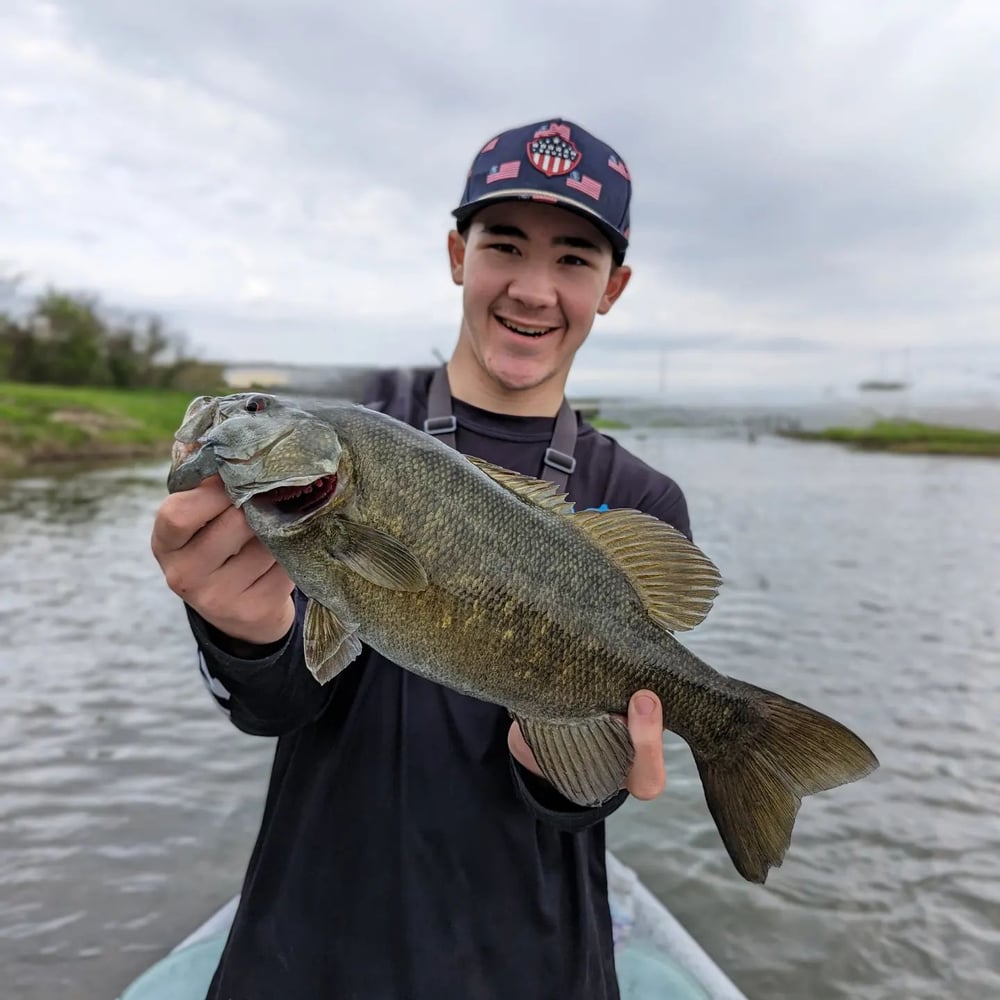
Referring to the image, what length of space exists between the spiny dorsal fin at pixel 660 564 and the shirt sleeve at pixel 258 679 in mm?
960

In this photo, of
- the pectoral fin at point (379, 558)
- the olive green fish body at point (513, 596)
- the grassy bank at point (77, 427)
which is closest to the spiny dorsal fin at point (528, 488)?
the olive green fish body at point (513, 596)

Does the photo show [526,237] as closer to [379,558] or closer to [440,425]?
[440,425]

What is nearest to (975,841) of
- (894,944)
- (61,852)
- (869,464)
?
(894,944)

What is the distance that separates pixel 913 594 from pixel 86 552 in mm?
15895

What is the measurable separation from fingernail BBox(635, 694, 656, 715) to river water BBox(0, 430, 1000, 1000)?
4353mm

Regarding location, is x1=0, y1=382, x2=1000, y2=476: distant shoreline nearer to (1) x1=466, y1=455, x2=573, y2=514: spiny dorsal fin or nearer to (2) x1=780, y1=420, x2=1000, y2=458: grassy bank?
(2) x1=780, y1=420, x2=1000, y2=458: grassy bank

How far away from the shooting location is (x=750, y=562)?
16.1 metres

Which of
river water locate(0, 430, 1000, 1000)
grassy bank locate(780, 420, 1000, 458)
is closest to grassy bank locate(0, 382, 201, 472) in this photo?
river water locate(0, 430, 1000, 1000)

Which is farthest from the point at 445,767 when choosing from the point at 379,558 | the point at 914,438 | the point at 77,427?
the point at 914,438

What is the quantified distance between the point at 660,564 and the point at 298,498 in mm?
1066

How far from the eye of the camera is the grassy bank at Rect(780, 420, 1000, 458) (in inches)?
2018

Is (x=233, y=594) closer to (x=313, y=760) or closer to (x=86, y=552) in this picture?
(x=313, y=760)

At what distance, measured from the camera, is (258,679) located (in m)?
2.11

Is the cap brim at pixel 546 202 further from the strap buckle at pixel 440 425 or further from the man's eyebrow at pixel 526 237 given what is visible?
the strap buckle at pixel 440 425
